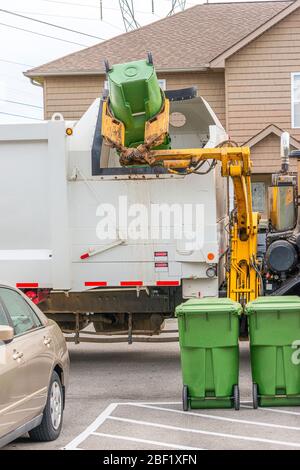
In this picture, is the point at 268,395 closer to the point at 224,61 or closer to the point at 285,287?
the point at 285,287

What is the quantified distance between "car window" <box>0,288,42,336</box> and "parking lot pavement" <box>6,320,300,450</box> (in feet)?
3.28

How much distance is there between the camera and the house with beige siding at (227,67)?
81.0ft

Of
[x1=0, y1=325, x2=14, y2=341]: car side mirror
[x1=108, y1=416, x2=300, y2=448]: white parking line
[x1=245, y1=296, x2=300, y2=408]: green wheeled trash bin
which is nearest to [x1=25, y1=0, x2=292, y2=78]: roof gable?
[x1=245, y1=296, x2=300, y2=408]: green wheeled trash bin

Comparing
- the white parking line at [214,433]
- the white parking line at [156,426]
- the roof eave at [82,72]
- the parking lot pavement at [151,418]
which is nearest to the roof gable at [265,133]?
the roof eave at [82,72]

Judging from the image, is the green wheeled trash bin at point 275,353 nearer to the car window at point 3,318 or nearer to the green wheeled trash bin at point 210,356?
the green wheeled trash bin at point 210,356

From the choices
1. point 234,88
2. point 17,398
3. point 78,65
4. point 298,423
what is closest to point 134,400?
point 298,423

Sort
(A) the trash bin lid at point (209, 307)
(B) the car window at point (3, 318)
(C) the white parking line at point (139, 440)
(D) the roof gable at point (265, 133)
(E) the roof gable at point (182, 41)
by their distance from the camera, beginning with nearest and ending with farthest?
(B) the car window at point (3, 318), (C) the white parking line at point (139, 440), (A) the trash bin lid at point (209, 307), (D) the roof gable at point (265, 133), (E) the roof gable at point (182, 41)

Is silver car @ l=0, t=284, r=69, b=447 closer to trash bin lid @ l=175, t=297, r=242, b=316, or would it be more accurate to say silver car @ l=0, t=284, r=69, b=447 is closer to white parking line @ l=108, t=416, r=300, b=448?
white parking line @ l=108, t=416, r=300, b=448

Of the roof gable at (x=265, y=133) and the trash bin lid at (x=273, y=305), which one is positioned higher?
the roof gable at (x=265, y=133)

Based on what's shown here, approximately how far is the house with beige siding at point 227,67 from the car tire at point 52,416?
634 inches

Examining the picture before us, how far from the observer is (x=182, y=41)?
27141 millimetres

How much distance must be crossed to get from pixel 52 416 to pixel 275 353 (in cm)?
251

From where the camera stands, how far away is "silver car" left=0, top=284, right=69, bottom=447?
23.8 ft

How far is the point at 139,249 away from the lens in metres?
12.5
